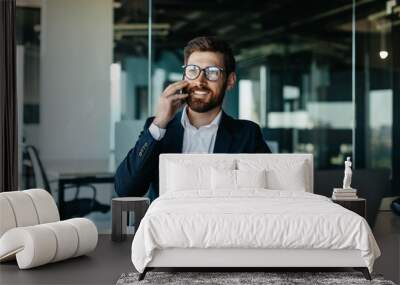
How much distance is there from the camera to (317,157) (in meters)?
8.96

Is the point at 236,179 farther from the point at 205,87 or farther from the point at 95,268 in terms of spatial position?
the point at 95,268


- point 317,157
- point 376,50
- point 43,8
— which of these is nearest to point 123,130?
point 43,8

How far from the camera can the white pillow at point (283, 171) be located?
6445 millimetres

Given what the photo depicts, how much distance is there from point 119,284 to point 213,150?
243cm

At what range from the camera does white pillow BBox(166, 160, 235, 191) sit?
20.9 ft

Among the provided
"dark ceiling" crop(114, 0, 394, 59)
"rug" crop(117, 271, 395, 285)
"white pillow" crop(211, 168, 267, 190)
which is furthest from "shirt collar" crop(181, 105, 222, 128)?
"rug" crop(117, 271, 395, 285)

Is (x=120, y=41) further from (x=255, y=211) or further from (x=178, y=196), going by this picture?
(x=255, y=211)

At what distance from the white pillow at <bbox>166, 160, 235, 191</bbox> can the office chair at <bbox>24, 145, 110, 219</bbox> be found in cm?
212

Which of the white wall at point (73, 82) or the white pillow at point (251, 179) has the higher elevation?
the white wall at point (73, 82)

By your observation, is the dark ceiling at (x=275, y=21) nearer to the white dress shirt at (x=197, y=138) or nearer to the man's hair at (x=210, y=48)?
the man's hair at (x=210, y=48)

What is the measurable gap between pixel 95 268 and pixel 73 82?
341 centimetres

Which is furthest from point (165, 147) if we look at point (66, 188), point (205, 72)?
point (66, 188)

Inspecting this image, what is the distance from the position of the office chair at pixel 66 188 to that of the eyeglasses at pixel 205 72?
205cm

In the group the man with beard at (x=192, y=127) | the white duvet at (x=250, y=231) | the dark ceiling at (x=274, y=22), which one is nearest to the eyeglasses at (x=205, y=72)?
the man with beard at (x=192, y=127)
